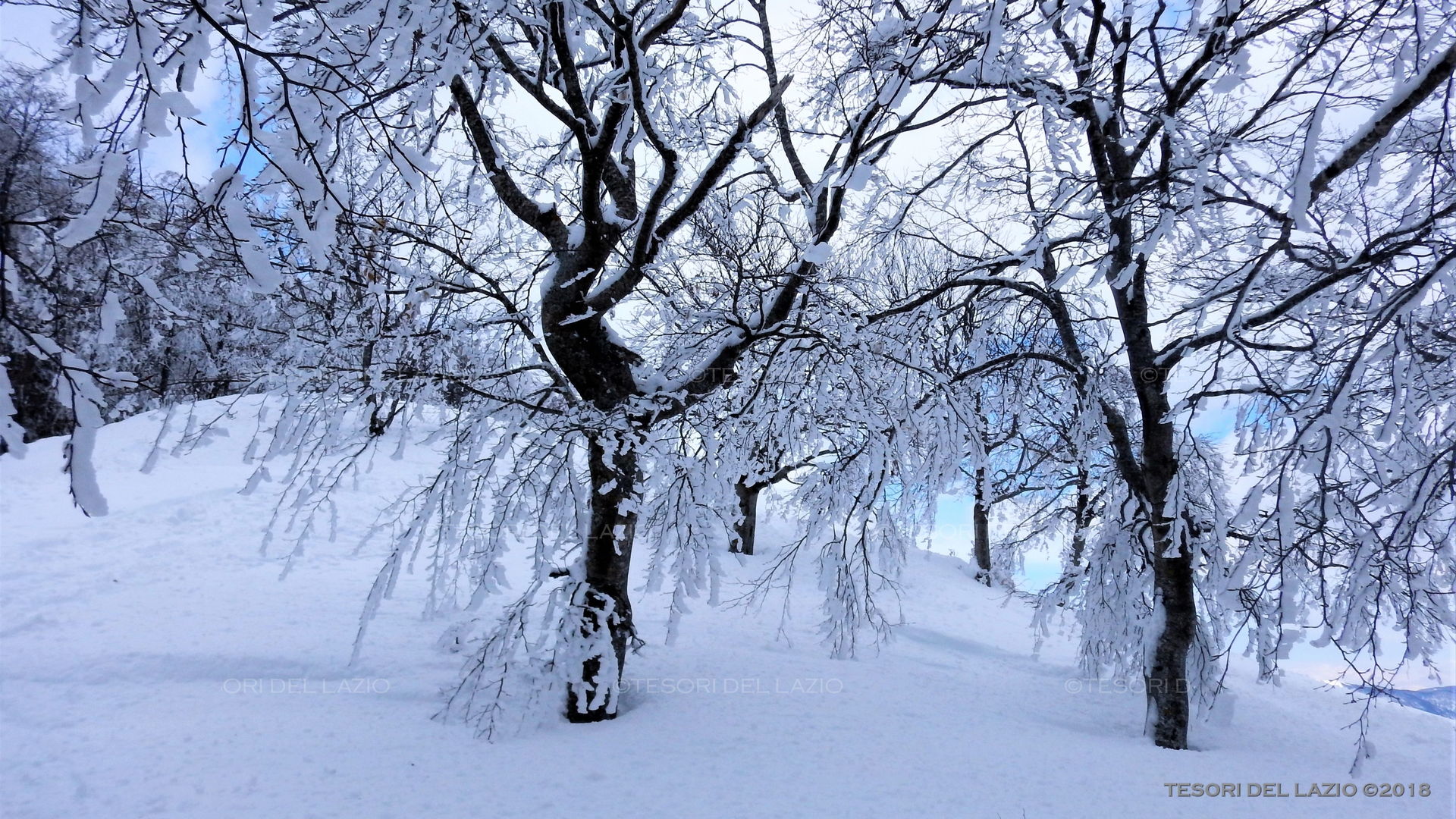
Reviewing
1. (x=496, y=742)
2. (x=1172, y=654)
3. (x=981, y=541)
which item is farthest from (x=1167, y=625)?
(x=981, y=541)

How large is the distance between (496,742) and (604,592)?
1137mm

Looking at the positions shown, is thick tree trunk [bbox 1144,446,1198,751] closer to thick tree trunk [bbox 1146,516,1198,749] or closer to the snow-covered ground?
thick tree trunk [bbox 1146,516,1198,749]

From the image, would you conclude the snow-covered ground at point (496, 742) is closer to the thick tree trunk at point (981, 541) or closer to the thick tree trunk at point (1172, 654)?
the thick tree trunk at point (1172, 654)

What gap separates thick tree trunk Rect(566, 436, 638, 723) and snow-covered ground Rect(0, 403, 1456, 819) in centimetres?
21

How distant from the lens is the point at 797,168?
6.19 meters

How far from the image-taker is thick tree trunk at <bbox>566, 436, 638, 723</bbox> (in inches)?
175

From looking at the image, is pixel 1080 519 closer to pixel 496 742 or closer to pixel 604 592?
pixel 604 592

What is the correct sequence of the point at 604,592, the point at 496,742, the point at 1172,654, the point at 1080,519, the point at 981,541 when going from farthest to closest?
the point at 981,541 < the point at 1080,519 < the point at 1172,654 < the point at 604,592 < the point at 496,742

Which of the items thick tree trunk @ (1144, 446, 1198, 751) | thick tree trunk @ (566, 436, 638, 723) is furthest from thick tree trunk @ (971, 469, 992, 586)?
thick tree trunk @ (566, 436, 638, 723)

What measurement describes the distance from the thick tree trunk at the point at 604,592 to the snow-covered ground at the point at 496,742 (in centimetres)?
21

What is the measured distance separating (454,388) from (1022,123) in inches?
199

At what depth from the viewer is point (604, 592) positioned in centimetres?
480

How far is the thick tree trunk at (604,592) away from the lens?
443 cm

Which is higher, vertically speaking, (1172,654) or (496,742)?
(1172,654)
